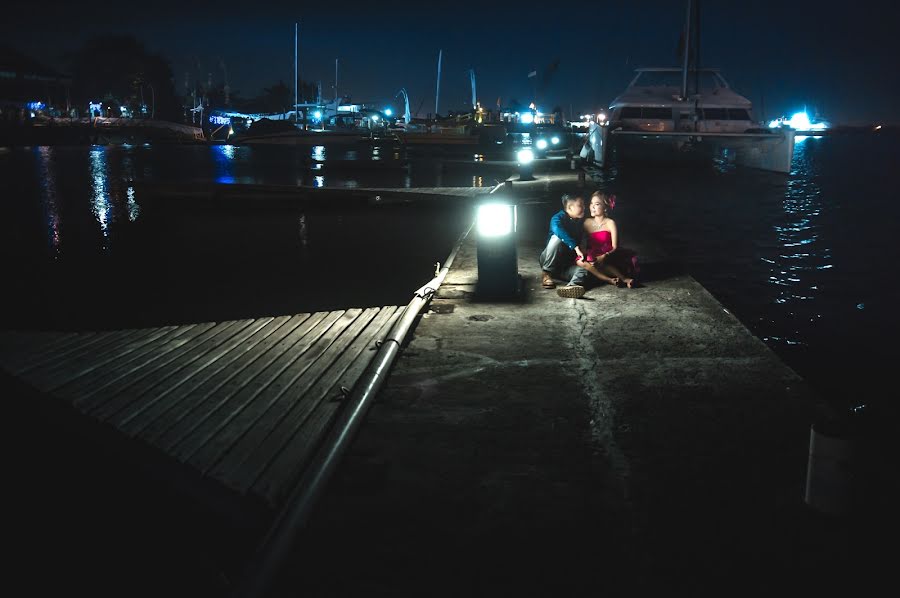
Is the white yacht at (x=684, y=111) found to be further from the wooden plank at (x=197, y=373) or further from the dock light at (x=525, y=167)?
the wooden plank at (x=197, y=373)

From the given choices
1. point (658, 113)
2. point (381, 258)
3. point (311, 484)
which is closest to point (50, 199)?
point (381, 258)

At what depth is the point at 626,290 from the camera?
8.80 m

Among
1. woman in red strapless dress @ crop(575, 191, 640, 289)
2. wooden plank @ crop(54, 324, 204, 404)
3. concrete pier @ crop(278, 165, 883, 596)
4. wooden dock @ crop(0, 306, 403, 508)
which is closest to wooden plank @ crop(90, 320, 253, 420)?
wooden dock @ crop(0, 306, 403, 508)

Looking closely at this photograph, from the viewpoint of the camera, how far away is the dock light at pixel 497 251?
793 cm

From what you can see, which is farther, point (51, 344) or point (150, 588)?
point (51, 344)

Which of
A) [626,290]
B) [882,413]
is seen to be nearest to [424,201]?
[626,290]

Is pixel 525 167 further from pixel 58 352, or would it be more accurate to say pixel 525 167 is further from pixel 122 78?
pixel 122 78

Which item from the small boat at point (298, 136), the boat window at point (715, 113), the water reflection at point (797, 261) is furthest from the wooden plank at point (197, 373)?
the small boat at point (298, 136)

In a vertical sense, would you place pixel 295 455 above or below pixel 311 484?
below

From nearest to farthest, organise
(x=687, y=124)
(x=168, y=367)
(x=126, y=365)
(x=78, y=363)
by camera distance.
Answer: (x=168, y=367)
(x=126, y=365)
(x=78, y=363)
(x=687, y=124)

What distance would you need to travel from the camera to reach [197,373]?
672cm

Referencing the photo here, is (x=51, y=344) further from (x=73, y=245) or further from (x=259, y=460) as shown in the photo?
(x=73, y=245)

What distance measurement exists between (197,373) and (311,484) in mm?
3464

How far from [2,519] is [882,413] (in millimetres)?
8724
